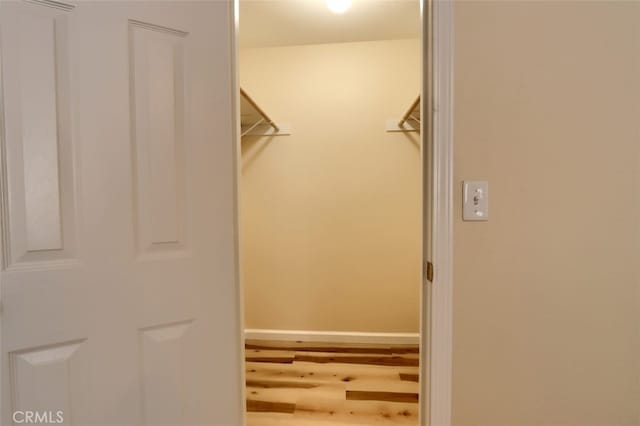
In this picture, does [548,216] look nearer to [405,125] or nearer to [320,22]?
[405,125]

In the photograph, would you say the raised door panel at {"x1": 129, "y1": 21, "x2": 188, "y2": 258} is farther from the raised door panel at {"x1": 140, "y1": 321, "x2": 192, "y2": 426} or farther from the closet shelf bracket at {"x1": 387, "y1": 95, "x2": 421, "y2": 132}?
the closet shelf bracket at {"x1": 387, "y1": 95, "x2": 421, "y2": 132}

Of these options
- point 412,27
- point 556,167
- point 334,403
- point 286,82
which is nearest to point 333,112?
point 286,82

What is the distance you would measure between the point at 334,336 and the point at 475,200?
1.89 m

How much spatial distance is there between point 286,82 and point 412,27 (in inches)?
41.3

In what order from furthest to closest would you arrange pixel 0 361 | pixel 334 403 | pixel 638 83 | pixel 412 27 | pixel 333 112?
pixel 333 112
pixel 412 27
pixel 334 403
pixel 638 83
pixel 0 361

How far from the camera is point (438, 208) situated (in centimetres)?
87

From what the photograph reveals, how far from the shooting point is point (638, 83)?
0.84 metres

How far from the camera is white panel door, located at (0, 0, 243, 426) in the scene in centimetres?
73

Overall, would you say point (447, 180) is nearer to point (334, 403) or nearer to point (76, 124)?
point (76, 124)

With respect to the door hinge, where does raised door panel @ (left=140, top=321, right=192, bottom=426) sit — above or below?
below

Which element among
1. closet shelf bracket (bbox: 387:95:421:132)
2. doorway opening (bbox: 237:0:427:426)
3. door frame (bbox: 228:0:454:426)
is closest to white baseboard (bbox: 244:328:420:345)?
doorway opening (bbox: 237:0:427:426)

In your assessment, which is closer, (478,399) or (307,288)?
(478,399)

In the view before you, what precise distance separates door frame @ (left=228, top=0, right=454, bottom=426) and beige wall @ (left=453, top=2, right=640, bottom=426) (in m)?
0.03

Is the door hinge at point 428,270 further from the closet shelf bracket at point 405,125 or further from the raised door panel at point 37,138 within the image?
the closet shelf bracket at point 405,125
